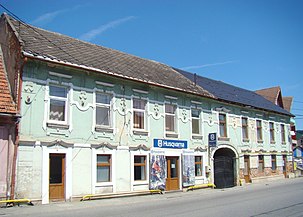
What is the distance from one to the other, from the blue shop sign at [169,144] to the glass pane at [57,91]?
20.2 feet

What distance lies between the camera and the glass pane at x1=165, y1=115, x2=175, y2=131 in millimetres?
20266

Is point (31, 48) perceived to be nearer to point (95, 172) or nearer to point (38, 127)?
point (38, 127)

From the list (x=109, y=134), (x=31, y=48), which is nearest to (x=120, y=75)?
(x=109, y=134)

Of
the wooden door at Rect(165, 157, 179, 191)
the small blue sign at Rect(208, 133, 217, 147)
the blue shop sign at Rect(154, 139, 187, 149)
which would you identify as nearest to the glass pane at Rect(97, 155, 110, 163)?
the blue shop sign at Rect(154, 139, 187, 149)

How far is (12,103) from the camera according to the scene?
1398 centimetres

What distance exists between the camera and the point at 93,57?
18625mm

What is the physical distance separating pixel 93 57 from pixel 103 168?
6.31 metres

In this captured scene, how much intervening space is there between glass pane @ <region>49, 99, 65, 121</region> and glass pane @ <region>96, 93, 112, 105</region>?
6.58ft

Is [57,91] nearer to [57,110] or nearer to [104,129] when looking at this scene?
[57,110]

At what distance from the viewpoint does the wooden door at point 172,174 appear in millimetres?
19700

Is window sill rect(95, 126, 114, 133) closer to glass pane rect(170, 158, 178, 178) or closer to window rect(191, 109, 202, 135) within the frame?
glass pane rect(170, 158, 178, 178)

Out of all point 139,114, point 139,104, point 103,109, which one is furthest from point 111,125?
point 139,104

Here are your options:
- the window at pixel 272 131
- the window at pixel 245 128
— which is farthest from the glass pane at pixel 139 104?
the window at pixel 272 131

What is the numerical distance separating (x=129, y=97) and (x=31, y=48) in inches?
225
